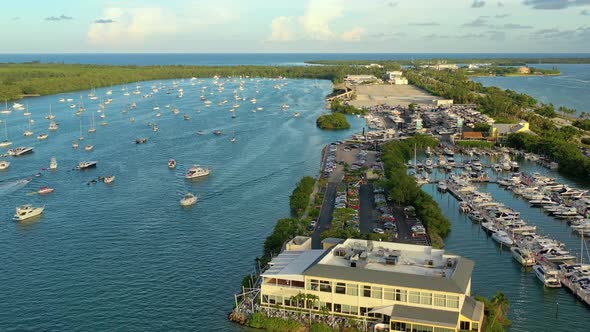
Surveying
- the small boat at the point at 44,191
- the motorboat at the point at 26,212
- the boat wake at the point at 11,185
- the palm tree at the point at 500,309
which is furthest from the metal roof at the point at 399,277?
the boat wake at the point at 11,185

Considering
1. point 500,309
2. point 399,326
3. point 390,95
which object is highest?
point 399,326

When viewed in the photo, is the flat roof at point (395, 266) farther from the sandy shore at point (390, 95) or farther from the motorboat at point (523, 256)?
the sandy shore at point (390, 95)

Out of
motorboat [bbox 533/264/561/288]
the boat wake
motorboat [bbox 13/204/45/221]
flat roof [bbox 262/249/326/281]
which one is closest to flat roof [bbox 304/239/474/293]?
flat roof [bbox 262/249/326/281]

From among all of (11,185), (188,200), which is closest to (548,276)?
(188,200)

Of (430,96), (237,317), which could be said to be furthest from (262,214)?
(430,96)

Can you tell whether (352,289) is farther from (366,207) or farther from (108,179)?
(108,179)
